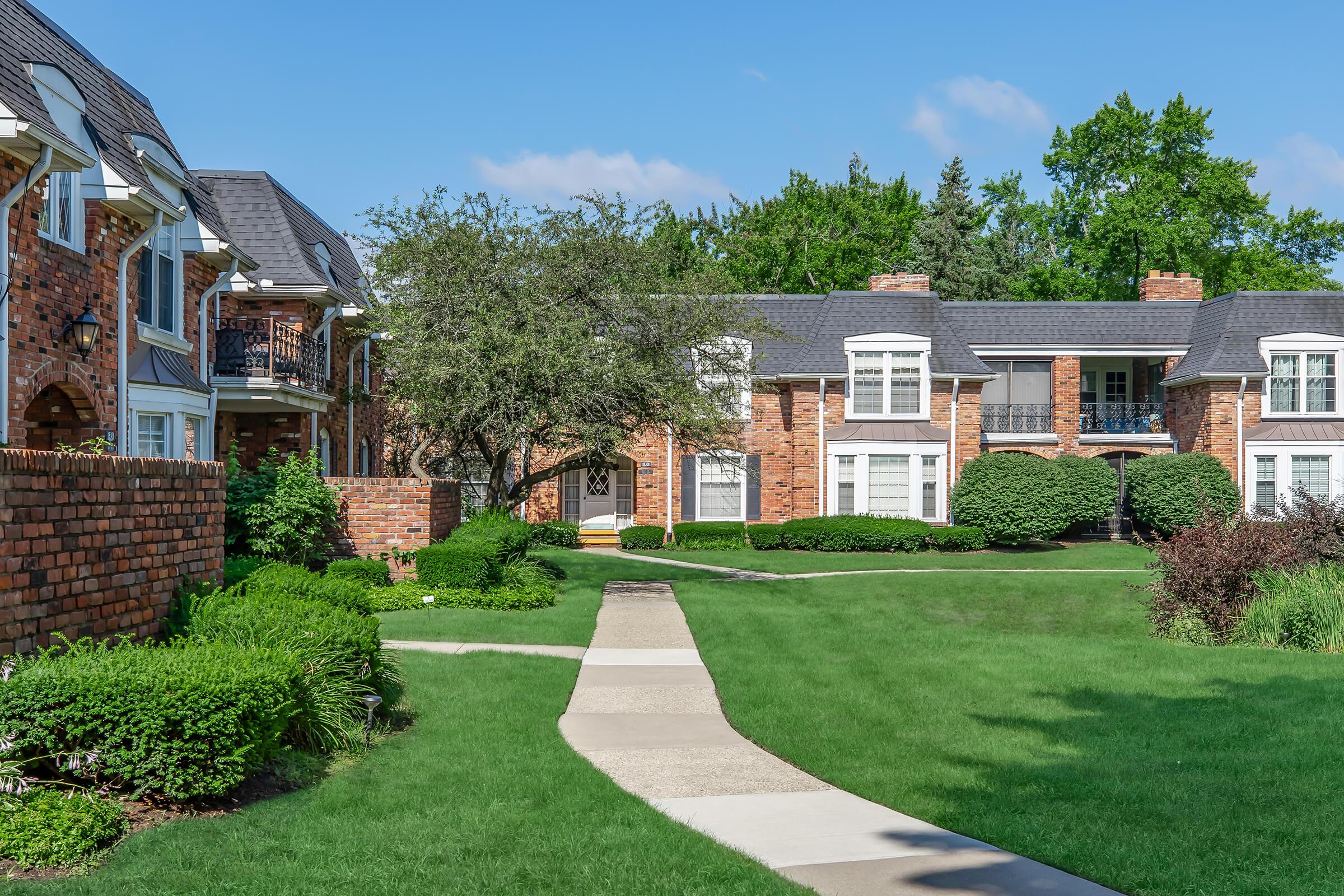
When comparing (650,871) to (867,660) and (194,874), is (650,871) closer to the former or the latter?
(194,874)

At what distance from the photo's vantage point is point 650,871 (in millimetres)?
5242

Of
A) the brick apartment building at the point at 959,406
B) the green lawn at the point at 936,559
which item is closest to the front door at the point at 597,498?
the brick apartment building at the point at 959,406

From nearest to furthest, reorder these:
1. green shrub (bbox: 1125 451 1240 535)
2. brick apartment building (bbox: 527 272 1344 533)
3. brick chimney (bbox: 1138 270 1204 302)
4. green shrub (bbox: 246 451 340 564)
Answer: green shrub (bbox: 246 451 340 564)
green shrub (bbox: 1125 451 1240 535)
brick apartment building (bbox: 527 272 1344 533)
brick chimney (bbox: 1138 270 1204 302)

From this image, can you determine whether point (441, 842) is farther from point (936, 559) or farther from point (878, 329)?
point (878, 329)

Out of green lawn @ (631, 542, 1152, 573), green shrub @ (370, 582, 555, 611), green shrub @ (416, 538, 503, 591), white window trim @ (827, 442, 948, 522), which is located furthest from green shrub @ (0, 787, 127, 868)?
white window trim @ (827, 442, 948, 522)

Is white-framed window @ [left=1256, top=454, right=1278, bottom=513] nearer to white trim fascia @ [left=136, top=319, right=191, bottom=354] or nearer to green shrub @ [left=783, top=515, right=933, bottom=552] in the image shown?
green shrub @ [left=783, top=515, right=933, bottom=552]

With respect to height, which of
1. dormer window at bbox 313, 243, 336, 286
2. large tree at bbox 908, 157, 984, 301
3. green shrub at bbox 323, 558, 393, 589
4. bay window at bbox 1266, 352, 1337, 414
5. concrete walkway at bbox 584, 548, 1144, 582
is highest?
large tree at bbox 908, 157, 984, 301

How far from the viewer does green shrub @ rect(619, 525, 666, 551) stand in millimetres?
29641

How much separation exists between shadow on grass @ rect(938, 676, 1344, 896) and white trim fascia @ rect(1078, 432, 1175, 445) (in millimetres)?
24124

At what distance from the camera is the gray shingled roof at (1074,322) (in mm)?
33406

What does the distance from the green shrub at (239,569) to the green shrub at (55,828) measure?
4610 millimetres

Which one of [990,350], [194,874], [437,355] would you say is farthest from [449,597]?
[990,350]

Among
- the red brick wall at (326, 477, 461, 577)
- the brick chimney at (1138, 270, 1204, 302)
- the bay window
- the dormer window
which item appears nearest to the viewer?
the red brick wall at (326, 477, 461, 577)

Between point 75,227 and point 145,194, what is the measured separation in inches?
40.6
